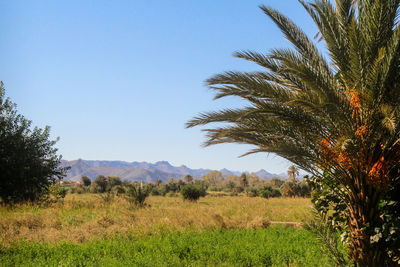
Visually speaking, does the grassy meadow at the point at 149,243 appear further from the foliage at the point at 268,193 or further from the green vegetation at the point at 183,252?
the foliage at the point at 268,193

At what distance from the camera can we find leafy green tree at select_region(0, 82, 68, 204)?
51.7 ft

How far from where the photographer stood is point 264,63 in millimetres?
5867

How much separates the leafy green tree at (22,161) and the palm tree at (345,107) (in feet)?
45.5

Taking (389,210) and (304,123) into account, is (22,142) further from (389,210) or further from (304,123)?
(389,210)

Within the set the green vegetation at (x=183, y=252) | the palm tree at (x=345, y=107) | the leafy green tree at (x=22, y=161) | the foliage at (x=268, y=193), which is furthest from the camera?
the foliage at (x=268, y=193)

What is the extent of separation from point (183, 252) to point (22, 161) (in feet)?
41.8

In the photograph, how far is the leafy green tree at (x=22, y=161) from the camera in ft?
51.7

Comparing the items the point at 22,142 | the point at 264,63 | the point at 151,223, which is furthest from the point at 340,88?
the point at 22,142

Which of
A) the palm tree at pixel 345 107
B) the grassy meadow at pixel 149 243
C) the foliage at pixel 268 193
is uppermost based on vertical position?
the palm tree at pixel 345 107

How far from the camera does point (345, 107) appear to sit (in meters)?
4.92

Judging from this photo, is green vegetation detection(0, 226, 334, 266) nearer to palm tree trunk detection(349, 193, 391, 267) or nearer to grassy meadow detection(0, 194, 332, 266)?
grassy meadow detection(0, 194, 332, 266)

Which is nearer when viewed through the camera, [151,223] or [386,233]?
[386,233]

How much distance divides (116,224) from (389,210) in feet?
29.0

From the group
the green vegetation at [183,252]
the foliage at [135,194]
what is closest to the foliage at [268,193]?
the foliage at [135,194]
